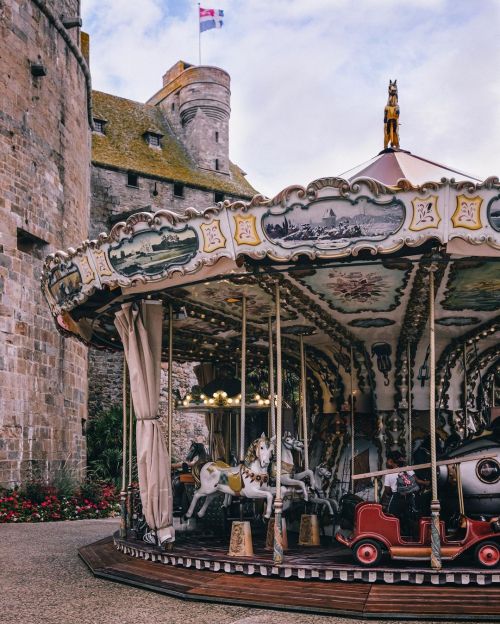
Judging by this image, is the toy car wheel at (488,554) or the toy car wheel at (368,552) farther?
the toy car wheel at (368,552)

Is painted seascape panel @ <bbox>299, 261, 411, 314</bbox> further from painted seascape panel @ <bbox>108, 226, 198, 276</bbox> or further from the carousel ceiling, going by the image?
painted seascape panel @ <bbox>108, 226, 198, 276</bbox>

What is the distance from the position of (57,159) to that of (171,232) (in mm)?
12412

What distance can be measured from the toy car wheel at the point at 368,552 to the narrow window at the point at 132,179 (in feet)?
76.9

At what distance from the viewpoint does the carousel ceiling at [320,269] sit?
6703 millimetres

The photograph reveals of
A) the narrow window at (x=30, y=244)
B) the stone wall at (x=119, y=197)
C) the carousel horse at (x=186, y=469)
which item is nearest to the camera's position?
the carousel horse at (x=186, y=469)

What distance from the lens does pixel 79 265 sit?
28.0 ft

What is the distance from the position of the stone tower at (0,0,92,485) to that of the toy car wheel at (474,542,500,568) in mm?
11015

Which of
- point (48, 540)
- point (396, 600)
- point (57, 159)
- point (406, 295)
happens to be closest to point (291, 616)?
point (396, 600)

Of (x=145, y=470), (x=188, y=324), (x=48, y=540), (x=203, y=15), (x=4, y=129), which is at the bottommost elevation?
(x=48, y=540)

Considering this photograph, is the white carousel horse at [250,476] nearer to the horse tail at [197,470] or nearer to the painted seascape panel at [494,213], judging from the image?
the horse tail at [197,470]

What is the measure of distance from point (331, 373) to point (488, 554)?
15.1 feet

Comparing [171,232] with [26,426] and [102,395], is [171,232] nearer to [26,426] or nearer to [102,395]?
[26,426]

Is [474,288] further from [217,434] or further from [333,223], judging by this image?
[217,434]

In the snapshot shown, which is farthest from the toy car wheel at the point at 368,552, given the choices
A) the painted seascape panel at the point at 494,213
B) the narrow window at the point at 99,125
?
the narrow window at the point at 99,125
